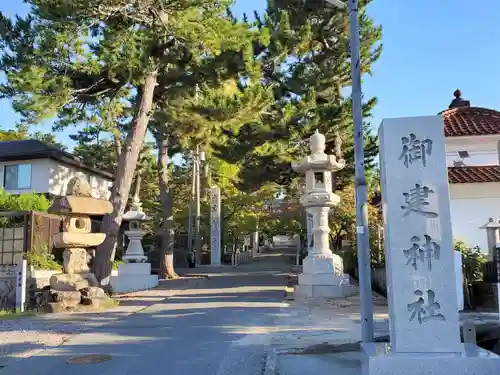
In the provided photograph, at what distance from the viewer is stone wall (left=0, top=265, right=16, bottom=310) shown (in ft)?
45.8

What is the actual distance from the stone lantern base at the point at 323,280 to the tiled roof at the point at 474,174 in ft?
17.1

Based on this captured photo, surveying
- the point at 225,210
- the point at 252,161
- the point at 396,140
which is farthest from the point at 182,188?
the point at 396,140

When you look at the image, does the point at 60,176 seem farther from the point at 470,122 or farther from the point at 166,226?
the point at 470,122

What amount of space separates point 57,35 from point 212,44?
169 inches

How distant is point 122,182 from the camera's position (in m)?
15.0

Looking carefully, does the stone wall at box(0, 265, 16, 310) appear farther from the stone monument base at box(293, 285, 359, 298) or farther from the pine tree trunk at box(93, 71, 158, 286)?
the stone monument base at box(293, 285, 359, 298)

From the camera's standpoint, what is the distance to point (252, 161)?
1970 centimetres

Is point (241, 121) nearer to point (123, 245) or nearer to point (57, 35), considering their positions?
point (57, 35)

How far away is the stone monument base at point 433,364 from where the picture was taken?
513 centimetres

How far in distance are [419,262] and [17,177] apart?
78.1 ft

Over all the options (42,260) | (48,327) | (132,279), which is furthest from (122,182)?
(48,327)

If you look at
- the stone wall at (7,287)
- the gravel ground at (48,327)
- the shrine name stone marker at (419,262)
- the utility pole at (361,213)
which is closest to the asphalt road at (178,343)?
the gravel ground at (48,327)

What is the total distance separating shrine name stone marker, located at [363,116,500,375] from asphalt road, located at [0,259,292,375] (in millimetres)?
2044

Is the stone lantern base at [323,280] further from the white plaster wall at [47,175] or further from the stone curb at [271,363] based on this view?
the white plaster wall at [47,175]
